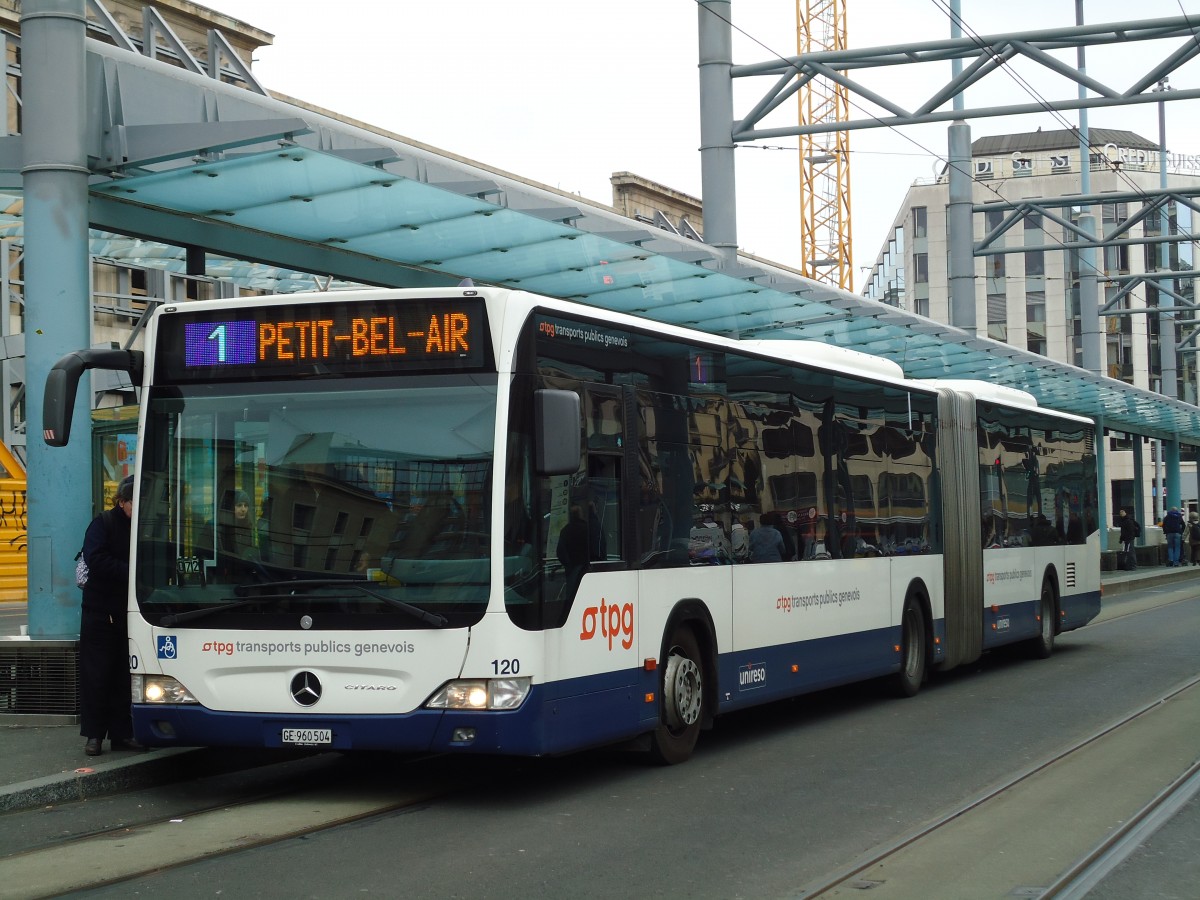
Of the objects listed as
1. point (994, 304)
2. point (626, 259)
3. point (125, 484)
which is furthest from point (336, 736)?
point (994, 304)

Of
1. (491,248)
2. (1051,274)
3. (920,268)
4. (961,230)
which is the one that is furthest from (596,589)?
(920,268)

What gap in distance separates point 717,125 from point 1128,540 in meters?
32.8

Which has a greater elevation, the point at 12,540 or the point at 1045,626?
the point at 12,540

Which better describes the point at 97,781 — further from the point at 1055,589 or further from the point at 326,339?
the point at 1055,589

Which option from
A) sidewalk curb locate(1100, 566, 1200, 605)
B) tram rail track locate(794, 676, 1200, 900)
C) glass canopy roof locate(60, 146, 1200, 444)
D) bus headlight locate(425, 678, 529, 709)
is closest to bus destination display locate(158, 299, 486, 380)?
bus headlight locate(425, 678, 529, 709)

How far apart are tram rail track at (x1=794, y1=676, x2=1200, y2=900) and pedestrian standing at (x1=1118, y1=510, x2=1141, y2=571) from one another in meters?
35.9

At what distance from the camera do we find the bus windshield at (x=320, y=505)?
8.72m

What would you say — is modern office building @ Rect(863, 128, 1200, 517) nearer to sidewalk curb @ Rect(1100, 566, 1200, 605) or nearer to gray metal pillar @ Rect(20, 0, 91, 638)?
sidewalk curb @ Rect(1100, 566, 1200, 605)

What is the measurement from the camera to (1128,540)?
4634cm

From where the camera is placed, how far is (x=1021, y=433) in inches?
740

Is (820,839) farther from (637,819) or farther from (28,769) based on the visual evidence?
(28,769)

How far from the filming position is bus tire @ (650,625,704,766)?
33.8 ft

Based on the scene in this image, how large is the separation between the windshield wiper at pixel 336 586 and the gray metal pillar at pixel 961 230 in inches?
705

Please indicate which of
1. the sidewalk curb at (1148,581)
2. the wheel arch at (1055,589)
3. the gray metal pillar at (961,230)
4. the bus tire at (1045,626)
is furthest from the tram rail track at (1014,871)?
the sidewalk curb at (1148,581)
